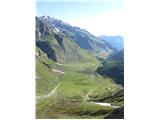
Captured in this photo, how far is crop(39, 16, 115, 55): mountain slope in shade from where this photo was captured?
15.5 ft

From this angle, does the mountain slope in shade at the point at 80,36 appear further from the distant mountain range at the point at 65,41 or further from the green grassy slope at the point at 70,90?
the green grassy slope at the point at 70,90

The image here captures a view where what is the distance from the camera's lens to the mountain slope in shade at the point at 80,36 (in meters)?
4.74

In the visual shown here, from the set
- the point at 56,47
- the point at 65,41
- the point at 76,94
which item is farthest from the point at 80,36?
the point at 76,94

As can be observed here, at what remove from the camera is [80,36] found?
15.5 feet

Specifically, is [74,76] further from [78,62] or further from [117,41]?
[117,41]

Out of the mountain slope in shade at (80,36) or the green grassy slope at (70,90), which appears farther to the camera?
the mountain slope in shade at (80,36)

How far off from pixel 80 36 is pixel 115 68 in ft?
1.73

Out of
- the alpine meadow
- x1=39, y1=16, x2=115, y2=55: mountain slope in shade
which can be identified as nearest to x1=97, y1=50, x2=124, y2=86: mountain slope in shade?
the alpine meadow

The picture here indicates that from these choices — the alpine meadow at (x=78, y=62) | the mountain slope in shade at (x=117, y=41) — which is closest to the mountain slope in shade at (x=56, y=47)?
the alpine meadow at (x=78, y=62)

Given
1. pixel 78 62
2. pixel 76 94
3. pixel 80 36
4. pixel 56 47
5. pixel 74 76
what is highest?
pixel 80 36

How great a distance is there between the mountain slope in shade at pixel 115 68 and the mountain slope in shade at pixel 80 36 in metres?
0.12
